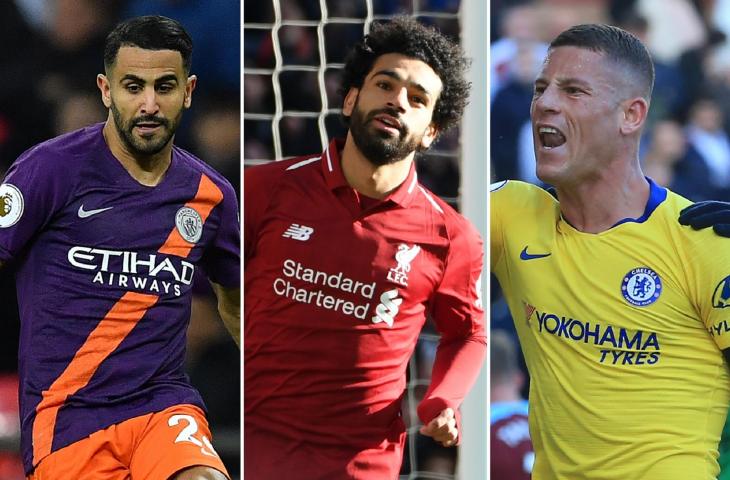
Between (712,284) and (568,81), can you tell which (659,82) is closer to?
(568,81)

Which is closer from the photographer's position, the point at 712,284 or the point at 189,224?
the point at 189,224

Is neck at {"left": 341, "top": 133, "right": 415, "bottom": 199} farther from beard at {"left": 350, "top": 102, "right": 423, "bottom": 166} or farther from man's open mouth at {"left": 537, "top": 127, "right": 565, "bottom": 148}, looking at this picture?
man's open mouth at {"left": 537, "top": 127, "right": 565, "bottom": 148}

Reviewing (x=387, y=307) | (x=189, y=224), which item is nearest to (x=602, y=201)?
(x=387, y=307)

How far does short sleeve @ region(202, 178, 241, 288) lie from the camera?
432cm

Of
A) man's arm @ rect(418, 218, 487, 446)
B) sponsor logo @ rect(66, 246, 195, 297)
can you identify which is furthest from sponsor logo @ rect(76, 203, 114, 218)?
man's arm @ rect(418, 218, 487, 446)

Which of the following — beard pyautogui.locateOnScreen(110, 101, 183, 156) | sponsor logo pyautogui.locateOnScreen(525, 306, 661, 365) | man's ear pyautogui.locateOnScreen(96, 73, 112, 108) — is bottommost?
sponsor logo pyautogui.locateOnScreen(525, 306, 661, 365)

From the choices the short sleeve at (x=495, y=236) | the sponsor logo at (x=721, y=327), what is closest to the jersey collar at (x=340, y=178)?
the short sleeve at (x=495, y=236)

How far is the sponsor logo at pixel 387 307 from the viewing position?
4352 millimetres

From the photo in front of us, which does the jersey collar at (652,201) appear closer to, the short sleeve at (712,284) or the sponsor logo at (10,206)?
the short sleeve at (712,284)

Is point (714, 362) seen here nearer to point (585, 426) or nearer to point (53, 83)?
point (585, 426)

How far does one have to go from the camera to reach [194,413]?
165 inches

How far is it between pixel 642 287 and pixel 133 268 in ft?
6.19

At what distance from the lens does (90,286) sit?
4133 millimetres

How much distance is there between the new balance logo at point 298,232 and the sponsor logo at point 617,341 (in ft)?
3.37
